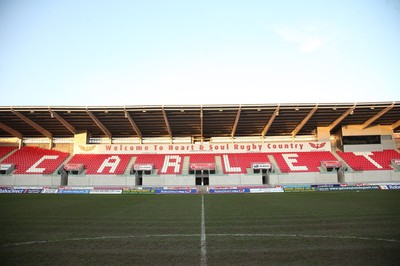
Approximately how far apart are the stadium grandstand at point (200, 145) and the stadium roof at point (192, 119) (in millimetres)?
130

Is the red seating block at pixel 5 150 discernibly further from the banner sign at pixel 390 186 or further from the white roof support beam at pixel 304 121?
the banner sign at pixel 390 186

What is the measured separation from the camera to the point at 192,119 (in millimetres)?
37062

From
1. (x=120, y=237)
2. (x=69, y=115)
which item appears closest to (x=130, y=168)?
(x=69, y=115)

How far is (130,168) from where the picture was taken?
1467 inches

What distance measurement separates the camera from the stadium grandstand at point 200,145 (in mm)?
34938

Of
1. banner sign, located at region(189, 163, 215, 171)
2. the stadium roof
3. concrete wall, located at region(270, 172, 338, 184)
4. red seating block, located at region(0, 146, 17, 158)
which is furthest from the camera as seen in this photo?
red seating block, located at region(0, 146, 17, 158)

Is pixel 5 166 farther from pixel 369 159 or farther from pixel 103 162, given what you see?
pixel 369 159

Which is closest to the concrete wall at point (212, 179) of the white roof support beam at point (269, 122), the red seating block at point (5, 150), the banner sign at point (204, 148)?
the red seating block at point (5, 150)

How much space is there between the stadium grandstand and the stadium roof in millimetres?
130

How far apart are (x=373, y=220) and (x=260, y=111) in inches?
1043

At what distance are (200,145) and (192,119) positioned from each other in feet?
20.2

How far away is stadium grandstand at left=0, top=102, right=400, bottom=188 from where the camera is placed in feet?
115

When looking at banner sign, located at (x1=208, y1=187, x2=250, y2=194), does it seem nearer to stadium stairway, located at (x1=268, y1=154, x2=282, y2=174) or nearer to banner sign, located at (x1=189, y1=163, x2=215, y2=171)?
banner sign, located at (x1=189, y1=163, x2=215, y2=171)

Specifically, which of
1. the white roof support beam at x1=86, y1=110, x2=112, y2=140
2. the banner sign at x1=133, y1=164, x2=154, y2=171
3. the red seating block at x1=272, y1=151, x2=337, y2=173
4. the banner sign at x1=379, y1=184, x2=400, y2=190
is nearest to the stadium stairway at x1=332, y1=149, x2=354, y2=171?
the red seating block at x1=272, y1=151, x2=337, y2=173
